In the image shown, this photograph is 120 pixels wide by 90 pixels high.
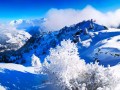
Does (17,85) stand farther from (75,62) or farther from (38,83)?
(75,62)

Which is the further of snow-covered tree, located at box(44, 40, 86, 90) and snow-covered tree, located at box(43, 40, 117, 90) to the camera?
snow-covered tree, located at box(43, 40, 117, 90)

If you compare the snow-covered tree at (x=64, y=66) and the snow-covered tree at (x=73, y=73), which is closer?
the snow-covered tree at (x=64, y=66)

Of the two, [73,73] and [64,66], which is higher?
[64,66]

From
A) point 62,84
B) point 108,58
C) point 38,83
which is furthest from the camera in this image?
point 108,58

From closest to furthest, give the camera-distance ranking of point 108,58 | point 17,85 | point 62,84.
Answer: point 62,84 < point 17,85 < point 108,58

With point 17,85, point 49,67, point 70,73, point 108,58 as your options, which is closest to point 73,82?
point 70,73

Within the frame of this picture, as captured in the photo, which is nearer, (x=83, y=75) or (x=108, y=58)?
(x=83, y=75)

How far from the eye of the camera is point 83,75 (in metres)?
72.8

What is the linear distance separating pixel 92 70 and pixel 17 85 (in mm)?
19811

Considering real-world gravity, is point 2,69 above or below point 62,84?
above

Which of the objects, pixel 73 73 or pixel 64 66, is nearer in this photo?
pixel 64 66

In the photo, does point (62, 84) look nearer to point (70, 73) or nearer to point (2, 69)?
point (70, 73)

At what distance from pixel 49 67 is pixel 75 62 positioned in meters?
6.95

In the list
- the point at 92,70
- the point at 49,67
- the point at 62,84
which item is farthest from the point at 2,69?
the point at 92,70
